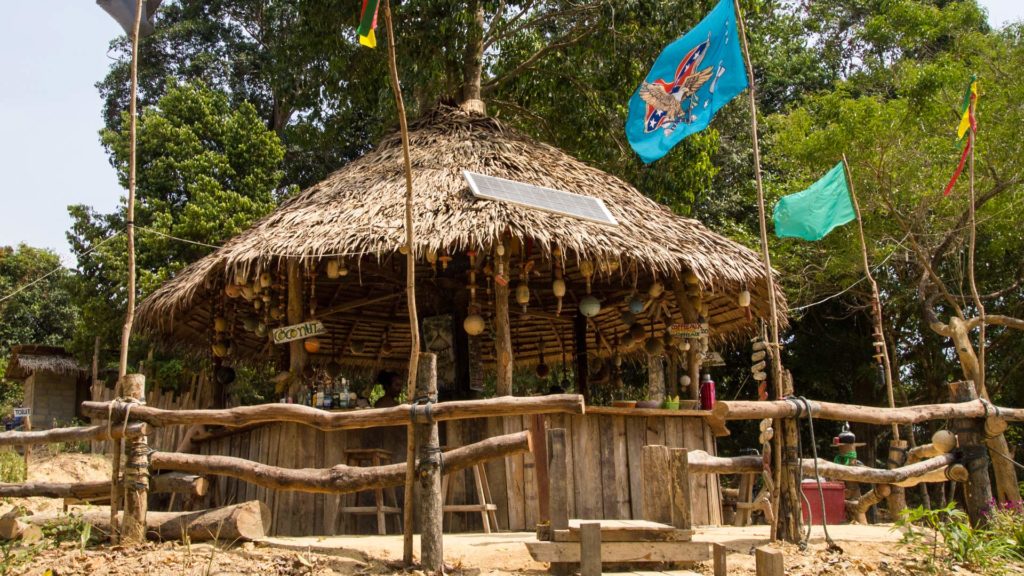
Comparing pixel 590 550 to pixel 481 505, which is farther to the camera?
pixel 481 505

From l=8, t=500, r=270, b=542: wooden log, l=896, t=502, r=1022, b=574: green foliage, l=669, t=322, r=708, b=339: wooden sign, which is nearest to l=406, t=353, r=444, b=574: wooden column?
l=8, t=500, r=270, b=542: wooden log

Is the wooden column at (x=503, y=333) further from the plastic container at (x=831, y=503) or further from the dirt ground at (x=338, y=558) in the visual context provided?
the plastic container at (x=831, y=503)

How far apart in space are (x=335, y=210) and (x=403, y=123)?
3.26 metres

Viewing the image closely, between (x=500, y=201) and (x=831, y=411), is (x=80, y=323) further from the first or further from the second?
(x=831, y=411)

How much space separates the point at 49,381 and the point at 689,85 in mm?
20932

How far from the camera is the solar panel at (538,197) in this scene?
8.16 metres

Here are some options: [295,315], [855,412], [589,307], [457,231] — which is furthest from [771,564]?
[295,315]

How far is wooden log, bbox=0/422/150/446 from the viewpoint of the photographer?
5789 millimetres

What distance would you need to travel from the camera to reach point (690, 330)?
8648 millimetres

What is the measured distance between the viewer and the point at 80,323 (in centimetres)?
1722

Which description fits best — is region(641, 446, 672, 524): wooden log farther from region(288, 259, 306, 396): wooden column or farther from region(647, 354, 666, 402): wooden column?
region(288, 259, 306, 396): wooden column

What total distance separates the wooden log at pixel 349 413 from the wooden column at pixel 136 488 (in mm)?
189

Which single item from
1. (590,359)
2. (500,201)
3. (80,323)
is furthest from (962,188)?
(80,323)

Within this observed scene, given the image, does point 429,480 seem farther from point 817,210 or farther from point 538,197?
point 817,210
